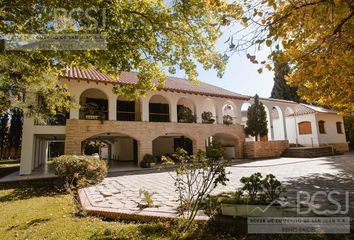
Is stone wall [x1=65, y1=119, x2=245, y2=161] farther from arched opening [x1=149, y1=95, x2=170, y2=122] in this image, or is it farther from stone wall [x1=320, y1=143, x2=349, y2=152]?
stone wall [x1=320, y1=143, x2=349, y2=152]

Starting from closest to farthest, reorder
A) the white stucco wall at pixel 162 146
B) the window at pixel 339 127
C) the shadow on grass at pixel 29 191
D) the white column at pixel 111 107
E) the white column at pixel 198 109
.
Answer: the shadow on grass at pixel 29 191, the white column at pixel 111 107, the white column at pixel 198 109, the white stucco wall at pixel 162 146, the window at pixel 339 127

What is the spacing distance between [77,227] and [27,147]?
408 inches

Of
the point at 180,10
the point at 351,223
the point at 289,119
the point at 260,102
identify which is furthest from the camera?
the point at 289,119

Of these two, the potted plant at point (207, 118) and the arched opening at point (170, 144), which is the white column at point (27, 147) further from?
the potted plant at point (207, 118)

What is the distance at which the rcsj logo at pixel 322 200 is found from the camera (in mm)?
4227

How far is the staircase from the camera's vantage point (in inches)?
738

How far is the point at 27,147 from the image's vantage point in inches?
480

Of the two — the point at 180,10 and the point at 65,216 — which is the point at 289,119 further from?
the point at 65,216

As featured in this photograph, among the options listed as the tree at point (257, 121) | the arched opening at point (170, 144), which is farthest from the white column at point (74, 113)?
the tree at point (257, 121)

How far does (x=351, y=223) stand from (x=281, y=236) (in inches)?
51.6

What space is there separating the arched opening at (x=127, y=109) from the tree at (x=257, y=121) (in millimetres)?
10551

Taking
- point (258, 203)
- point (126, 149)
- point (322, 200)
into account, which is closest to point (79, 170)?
point (258, 203)

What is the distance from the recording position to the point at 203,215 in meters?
4.34

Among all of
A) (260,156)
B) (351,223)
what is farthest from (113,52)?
(260,156)
